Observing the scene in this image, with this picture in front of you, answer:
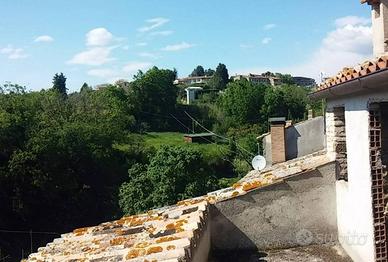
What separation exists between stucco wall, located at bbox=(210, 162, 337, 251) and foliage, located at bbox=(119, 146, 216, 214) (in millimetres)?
18570

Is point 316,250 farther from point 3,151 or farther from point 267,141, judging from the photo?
point 3,151

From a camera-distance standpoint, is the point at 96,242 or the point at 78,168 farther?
the point at 78,168

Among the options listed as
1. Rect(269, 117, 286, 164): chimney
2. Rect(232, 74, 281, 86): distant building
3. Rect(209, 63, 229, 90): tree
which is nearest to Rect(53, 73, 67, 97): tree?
Rect(209, 63, 229, 90): tree

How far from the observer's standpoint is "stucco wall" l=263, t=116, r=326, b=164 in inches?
521

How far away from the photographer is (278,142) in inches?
553

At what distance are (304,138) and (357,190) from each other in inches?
322

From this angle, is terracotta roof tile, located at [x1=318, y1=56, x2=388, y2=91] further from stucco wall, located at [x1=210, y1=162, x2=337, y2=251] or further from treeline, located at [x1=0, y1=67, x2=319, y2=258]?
treeline, located at [x1=0, y1=67, x2=319, y2=258]

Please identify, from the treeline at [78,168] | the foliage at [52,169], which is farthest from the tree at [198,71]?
the foliage at [52,169]

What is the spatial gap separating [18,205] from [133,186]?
7.72 meters

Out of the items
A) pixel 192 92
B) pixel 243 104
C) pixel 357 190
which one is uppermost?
pixel 192 92

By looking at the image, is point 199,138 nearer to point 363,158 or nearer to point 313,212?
point 313,212

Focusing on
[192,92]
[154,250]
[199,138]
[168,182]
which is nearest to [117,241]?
[154,250]

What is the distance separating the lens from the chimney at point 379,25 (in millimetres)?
6684

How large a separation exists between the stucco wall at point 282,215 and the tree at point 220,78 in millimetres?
86281
